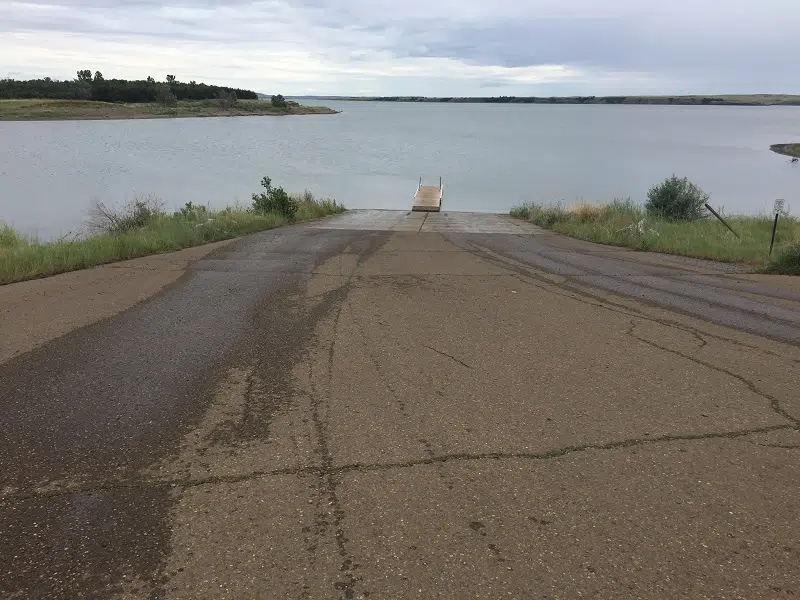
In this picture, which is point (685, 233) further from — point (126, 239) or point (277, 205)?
point (126, 239)

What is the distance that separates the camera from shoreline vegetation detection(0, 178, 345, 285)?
9.53 metres

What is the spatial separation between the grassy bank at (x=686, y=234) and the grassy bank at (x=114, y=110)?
93074 millimetres

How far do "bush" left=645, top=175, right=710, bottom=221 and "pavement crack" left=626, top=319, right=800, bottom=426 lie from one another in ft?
48.9

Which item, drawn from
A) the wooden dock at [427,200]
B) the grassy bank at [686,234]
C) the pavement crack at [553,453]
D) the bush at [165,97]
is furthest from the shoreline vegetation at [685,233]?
the bush at [165,97]

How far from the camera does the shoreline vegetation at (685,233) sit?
11430 mm

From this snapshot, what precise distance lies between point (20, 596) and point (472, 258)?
369 inches

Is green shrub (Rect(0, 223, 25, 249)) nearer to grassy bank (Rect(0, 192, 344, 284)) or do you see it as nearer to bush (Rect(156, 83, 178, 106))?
grassy bank (Rect(0, 192, 344, 284))

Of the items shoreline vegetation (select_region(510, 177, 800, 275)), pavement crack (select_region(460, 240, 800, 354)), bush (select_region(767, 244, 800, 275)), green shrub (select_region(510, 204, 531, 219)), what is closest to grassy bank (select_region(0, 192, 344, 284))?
pavement crack (select_region(460, 240, 800, 354))

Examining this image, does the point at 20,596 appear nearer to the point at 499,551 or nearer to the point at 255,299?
the point at 499,551

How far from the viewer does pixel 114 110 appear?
348 feet

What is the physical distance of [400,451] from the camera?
153 inches

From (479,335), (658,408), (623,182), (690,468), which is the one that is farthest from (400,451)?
(623,182)

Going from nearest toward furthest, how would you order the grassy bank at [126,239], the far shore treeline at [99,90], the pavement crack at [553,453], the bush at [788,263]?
the pavement crack at [553,453] < the grassy bank at [126,239] < the bush at [788,263] < the far shore treeline at [99,90]

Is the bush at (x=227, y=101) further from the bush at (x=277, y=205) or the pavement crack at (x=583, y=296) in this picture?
the pavement crack at (x=583, y=296)
